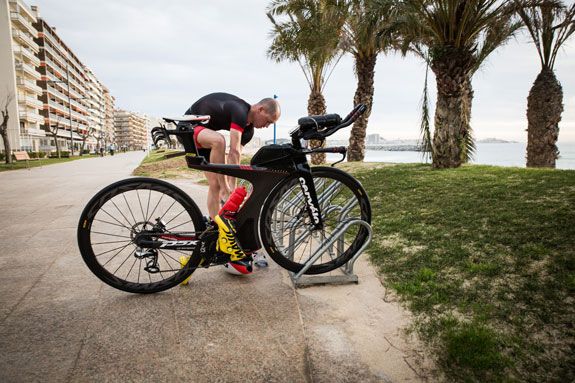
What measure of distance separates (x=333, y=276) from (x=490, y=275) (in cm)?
128

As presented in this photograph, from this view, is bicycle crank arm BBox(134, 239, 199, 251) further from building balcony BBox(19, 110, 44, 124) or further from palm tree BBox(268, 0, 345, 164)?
building balcony BBox(19, 110, 44, 124)

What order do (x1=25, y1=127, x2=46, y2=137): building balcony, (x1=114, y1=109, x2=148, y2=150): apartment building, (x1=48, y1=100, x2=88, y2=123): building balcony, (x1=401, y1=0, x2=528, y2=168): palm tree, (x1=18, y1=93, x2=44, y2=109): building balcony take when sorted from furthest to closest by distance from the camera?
(x1=114, y1=109, x2=148, y2=150): apartment building, (x1=48, y1=100, x2=88, y2=123): building balcony, (x1=18, y1=93, x2=44, y2=109): building balcony, (x1=25, y1=127, x2=46, y2=137): building balcony, (x1=401, y1=0, x2=528, y2=168): palm tree

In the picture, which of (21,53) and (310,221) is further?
(21,53)

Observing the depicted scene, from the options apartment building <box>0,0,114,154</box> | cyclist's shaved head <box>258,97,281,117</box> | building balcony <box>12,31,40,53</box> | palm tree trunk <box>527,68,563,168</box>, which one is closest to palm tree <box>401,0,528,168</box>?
palm tree trunk <box>527,68,563,168</box>

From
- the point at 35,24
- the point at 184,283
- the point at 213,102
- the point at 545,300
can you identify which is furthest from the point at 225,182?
the point at 35,24

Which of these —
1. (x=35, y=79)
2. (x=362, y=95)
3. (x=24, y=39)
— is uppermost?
(x=24, y=39)

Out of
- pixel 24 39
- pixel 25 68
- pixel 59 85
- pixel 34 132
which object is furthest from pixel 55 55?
pixel 34 132

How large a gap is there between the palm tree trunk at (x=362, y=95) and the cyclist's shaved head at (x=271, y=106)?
11036mm

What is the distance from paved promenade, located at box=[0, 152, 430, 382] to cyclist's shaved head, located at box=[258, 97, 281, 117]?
5.12ft

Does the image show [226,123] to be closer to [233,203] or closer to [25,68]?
[233,203]

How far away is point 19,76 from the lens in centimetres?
5128

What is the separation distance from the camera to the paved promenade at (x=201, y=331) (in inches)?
72.4

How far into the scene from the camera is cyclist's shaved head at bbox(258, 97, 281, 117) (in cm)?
315

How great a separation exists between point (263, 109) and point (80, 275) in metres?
2.35
